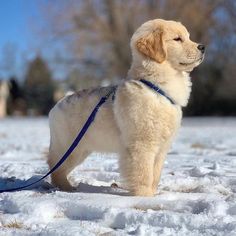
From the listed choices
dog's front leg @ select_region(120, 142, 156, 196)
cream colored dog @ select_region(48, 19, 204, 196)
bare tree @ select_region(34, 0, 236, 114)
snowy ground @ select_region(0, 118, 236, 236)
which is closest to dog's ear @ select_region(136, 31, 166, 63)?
cream colored dog @ select_region(48, 19, 204, 196)

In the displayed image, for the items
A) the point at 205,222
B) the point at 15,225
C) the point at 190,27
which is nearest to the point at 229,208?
the point at 205,222

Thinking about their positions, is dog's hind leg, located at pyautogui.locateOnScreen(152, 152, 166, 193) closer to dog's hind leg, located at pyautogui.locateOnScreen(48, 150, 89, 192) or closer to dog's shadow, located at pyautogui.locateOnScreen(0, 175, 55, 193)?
dog's hind leg, located at pyautogui.locateOnScreen(48, 150, 89, 192)

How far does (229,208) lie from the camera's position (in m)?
3.86

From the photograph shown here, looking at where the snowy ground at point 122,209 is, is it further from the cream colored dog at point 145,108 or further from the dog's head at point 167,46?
the dog's head at point 167,46

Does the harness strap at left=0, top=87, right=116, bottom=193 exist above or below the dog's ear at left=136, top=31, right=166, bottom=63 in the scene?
below

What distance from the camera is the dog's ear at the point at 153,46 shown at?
14.7 ft

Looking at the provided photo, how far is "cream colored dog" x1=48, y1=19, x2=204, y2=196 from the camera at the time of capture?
173 inches

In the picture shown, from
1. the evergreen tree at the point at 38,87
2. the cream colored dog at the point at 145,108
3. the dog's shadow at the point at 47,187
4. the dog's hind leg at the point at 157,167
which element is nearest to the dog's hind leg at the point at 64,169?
the dog's shadow at the point at 47,187

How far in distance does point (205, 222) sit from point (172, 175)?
7.14 feet

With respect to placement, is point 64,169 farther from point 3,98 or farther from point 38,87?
point 3,98

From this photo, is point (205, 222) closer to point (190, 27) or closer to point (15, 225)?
point (15, 225)

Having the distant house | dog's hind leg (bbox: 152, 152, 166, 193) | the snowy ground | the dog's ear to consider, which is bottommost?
the distant house

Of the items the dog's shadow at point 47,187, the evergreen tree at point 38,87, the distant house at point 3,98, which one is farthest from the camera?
the distant house at point 3,98

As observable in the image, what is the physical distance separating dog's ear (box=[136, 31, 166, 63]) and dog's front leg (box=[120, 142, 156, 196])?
0.81 metres
